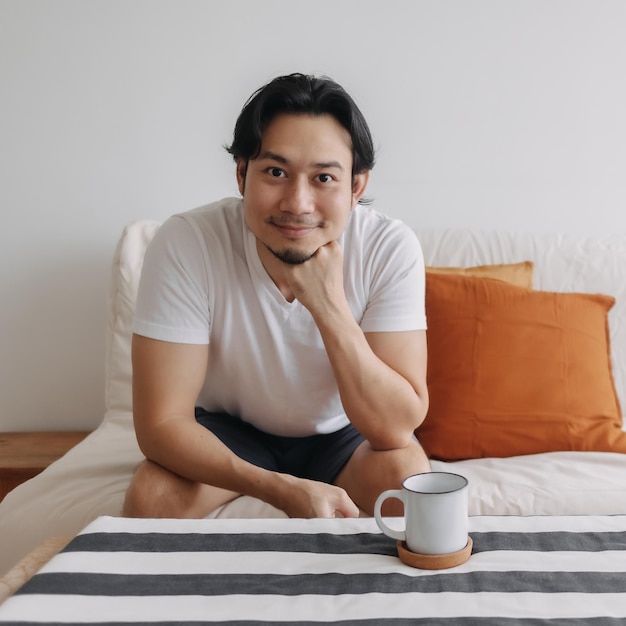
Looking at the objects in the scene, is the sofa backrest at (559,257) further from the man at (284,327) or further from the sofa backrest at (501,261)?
the man at (284,327)

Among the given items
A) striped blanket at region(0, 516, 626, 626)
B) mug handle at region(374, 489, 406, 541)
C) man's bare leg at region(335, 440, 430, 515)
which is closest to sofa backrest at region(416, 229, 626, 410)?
man's bare leg at region(335, 440, 430, 515)

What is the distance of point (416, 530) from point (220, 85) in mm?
1703

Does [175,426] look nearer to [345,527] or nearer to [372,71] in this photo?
[345,527]

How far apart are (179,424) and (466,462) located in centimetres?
68

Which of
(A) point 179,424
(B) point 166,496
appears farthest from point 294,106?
(B) point 166,496

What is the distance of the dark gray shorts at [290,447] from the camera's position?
5.49 feet

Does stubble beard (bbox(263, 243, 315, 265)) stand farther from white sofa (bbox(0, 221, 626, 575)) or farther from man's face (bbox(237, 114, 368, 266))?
white sofa (bbox(0, 221, 626, 575))

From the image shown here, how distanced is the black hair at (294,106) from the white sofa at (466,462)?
0.68 m

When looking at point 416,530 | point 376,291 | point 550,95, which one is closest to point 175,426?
point 376,291

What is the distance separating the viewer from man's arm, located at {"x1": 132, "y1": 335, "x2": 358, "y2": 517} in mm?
1493

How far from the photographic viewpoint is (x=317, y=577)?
95 cm

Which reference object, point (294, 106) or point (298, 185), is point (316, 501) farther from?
point (294, 106)

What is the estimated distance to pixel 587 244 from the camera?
2.20 m

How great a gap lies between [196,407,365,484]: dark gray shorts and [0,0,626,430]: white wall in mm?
903
